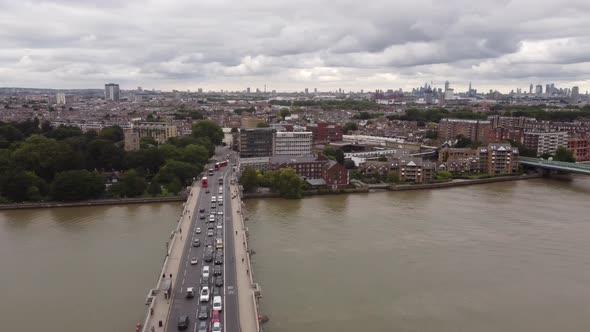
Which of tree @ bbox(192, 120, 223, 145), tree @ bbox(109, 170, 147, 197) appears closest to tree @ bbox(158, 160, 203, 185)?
tree @ bbox(109, 170, 147, 197)

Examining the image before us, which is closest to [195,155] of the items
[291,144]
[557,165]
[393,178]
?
[291,144]

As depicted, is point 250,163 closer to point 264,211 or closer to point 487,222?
point 264,211

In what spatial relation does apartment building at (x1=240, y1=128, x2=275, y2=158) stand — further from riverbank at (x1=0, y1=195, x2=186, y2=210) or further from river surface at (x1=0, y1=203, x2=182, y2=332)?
river surface at (x1=0, y1=203, x2=182, y2=332)

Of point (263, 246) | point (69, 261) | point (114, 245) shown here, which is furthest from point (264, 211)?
point (69, 261)

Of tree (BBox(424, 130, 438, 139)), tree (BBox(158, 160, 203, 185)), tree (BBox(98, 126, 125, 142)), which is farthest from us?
tree (BBox(424, 130, 438, 139))

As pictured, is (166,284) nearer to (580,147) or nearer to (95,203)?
(95,203)

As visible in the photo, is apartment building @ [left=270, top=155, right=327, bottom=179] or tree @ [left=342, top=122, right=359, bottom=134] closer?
apartment building @ [left=270, top=155, right=327, bottom=179]

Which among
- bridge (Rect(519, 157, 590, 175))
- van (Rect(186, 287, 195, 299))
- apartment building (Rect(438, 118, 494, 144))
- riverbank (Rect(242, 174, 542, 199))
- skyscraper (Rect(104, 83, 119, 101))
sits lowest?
riverbank (Rect(242, 174, 542, 199))
